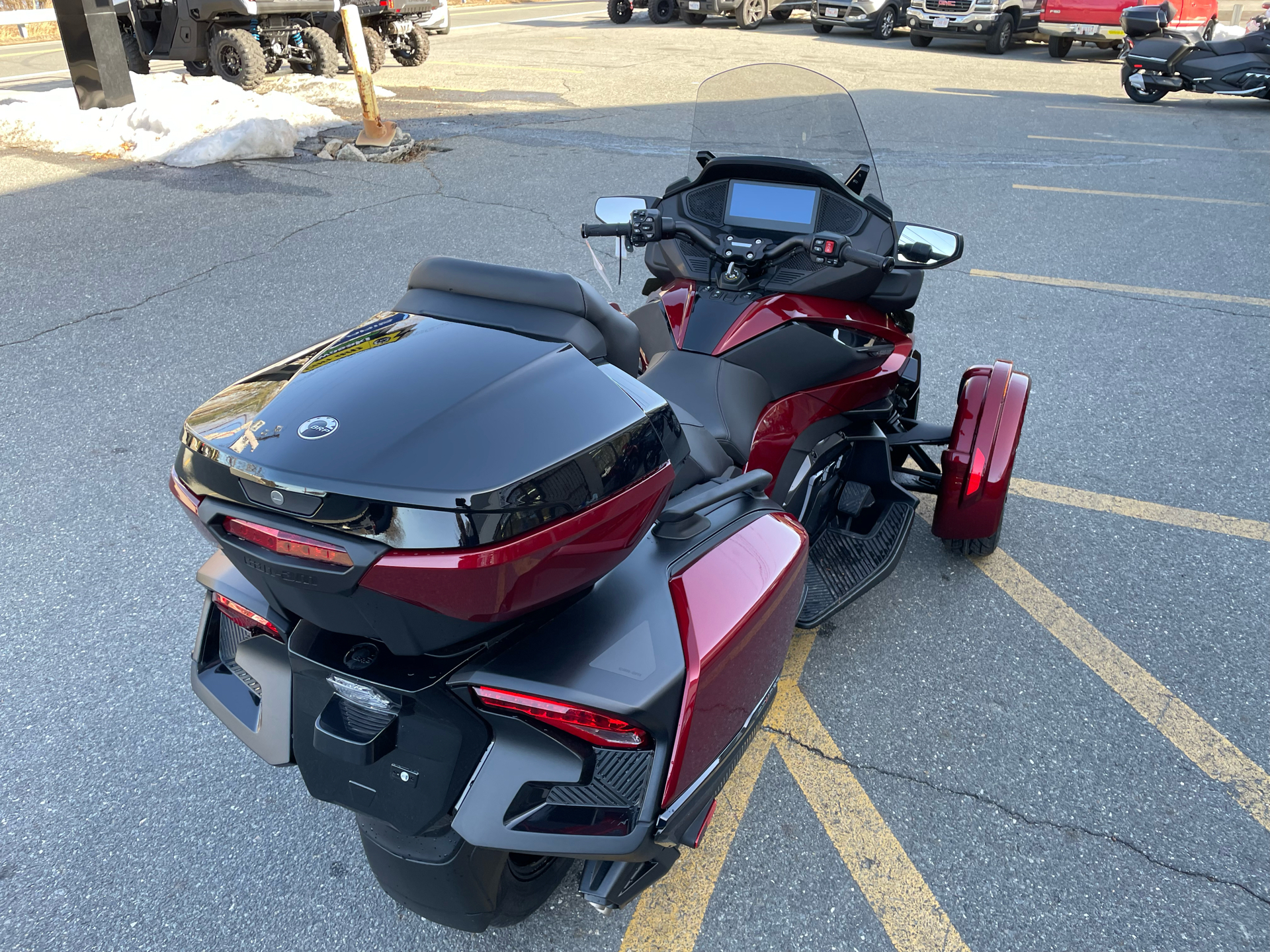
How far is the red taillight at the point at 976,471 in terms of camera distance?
118 inches

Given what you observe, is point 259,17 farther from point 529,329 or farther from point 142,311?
point 529,329

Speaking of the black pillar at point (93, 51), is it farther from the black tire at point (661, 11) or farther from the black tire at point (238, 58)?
the black tire at point (661, 11)

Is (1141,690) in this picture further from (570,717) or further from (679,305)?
(570,717)

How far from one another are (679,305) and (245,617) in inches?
60.0

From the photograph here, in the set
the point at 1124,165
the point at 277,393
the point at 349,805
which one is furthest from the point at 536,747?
the point at 1124,165

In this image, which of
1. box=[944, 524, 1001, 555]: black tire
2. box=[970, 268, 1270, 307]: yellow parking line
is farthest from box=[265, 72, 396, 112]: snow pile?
box=[944, 524, 1001, 555]: black tire

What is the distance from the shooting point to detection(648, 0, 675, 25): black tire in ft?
67.9

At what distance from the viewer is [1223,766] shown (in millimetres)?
2436

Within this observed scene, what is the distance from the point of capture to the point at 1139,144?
9.61 metres

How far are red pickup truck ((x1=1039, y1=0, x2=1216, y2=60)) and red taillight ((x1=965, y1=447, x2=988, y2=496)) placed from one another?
14.7m

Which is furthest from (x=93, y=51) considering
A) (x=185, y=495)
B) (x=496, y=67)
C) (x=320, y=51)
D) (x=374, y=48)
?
(x=185, y=495)

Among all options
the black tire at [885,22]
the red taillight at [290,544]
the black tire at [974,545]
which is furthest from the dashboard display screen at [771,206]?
the black tire at [885,22]

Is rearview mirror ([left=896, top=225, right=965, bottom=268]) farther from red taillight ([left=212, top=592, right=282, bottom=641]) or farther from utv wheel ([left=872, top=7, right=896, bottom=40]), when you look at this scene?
utv wheel ([left=872, top=7, right=896, bottom=40])

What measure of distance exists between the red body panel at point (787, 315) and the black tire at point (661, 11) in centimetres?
2075
